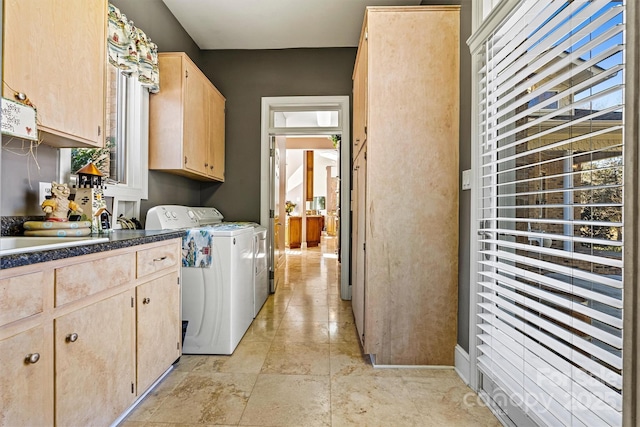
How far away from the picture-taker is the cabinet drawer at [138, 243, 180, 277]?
1.61 meters

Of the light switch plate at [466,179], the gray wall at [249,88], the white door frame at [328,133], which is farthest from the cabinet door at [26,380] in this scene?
the white door frame at [328,133]

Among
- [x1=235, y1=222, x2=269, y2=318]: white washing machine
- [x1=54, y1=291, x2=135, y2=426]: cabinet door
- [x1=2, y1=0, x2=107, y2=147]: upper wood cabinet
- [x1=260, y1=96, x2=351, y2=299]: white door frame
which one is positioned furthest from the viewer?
[x1=260, y1=96, x2=351, y2=299]: white door frame

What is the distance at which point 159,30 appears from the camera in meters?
2.92

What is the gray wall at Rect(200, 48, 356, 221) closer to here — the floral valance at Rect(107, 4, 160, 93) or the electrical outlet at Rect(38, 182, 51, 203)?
the floral valance at Rect(107, 4, 160, 93)

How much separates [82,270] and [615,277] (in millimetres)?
1814

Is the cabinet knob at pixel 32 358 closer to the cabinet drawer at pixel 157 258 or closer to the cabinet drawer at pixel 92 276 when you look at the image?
the cabinet drawer at pixel 92 276

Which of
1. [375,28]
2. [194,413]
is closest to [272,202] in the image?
[375,28]

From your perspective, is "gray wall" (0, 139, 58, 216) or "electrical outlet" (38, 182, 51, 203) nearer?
"gray wall" (0, 139, 58, 216)

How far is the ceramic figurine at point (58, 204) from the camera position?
1.58m

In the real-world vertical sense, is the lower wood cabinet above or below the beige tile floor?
above

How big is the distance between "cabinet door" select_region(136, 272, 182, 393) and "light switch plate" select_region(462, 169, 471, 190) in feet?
6.05

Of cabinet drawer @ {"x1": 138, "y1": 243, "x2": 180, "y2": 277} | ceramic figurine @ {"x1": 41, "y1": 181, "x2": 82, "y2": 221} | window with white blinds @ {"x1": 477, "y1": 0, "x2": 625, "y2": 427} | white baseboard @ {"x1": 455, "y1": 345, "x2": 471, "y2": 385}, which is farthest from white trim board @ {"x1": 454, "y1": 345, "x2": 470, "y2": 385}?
ceramic figurine @ {"x1": 41, "y1": 181, "x2": 82, "y2": 221}

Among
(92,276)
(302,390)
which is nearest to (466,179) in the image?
(302,390)

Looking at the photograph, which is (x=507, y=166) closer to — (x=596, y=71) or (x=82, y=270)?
(x=596, y=71)
